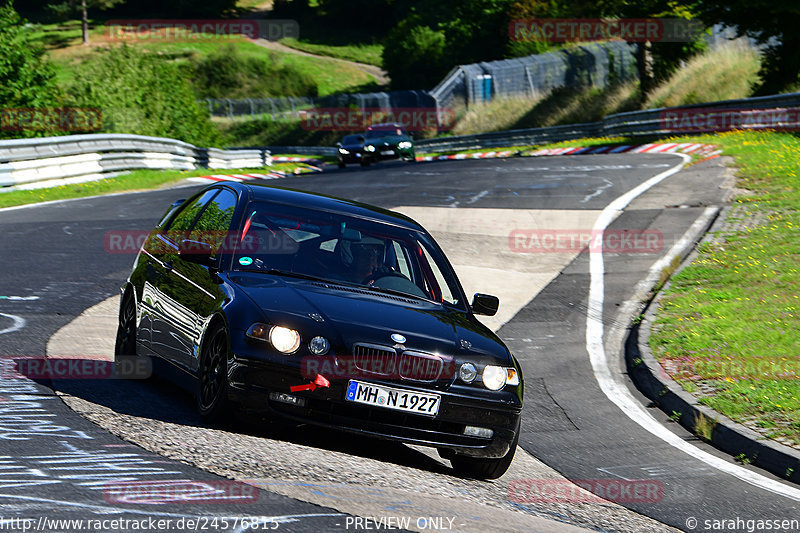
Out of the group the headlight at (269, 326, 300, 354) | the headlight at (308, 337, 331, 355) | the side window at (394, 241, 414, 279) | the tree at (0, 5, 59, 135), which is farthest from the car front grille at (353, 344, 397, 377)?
the tree at (0, 5, 59, 135)

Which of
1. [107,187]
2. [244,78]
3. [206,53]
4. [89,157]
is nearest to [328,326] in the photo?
[107,187]

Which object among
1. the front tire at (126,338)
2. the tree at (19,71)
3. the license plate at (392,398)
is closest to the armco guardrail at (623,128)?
the tree at (19,71)

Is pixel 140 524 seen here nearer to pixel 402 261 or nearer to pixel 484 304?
pixel 402 261

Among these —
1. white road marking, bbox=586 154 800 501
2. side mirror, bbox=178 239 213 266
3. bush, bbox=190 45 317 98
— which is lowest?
white road marking, bbox=586 154 800 501

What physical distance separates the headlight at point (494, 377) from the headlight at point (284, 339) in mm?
1169

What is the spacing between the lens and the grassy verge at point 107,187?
69.2 ft

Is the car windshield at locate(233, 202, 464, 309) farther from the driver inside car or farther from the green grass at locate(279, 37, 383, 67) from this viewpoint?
the green grass at locate(279, 37, 383, 67)

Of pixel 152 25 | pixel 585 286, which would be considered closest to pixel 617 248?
pixel 585 286

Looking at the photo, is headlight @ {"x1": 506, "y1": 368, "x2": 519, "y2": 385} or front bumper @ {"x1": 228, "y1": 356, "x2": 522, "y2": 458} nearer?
front bumper @ {"x1": 228, "y1": 356, "x2": 522, "y2": 458}

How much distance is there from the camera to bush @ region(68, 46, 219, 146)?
3481cm

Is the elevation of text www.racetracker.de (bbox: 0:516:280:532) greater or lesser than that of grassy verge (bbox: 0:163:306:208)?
lesser

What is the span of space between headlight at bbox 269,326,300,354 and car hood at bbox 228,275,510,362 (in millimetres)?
49

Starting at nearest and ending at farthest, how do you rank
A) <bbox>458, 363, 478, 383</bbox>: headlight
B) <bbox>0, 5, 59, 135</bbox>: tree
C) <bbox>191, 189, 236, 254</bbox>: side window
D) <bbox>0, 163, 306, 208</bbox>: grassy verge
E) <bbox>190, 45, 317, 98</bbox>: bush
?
<bbox>458, 363, 478, 383</bbox>: headlight < <bbox>191, 189, 236, 254</bbox>: side window < <bbox>0, 163, 306, 208</bbox>: grassy verge < <bbox>0, 5, 59, 135</bbox>: tree < <bbox>190, 45, 317, 98</bbox>: bush

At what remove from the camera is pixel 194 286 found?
7156 millimetres
